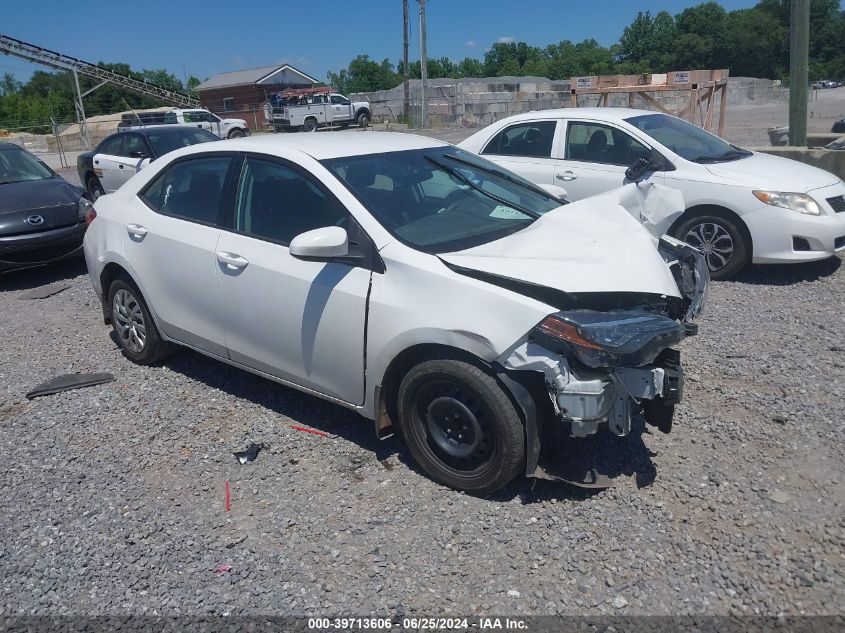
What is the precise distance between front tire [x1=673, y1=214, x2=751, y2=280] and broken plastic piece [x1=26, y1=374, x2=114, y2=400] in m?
5.31

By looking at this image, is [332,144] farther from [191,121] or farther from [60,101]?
[60,101]

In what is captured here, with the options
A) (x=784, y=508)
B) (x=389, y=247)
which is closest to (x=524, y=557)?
(x=784, y=508)

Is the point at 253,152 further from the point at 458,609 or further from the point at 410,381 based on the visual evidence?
the point at 458,609

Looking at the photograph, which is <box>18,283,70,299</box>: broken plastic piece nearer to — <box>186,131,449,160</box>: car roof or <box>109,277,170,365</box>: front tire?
<box>109,277,170,365</box>: front tire

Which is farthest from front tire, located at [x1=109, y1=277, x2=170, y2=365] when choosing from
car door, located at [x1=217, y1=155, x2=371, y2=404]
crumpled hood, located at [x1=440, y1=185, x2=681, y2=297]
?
crumpled hood, located at [x1=440, y1=185, x2=681, y2=297]

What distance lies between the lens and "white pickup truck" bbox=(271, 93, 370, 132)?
37500 mm

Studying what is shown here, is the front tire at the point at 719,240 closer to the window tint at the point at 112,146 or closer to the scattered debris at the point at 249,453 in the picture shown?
the scattered debris at the point at 249,453

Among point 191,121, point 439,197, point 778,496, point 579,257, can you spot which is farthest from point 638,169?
point 191,121

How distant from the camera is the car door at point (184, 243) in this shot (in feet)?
14.5

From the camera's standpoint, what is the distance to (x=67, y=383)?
17.0 ft

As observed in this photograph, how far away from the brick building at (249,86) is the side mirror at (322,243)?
5747 cm

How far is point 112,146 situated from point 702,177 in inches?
434

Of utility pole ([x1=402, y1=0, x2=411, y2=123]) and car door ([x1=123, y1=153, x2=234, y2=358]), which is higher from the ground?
utility pole ([x1=402, y1=0, x2=411, y2=123])

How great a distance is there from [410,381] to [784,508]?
6.12ft
